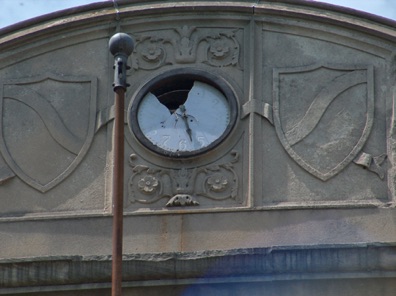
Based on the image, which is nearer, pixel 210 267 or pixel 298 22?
pixel 210 267

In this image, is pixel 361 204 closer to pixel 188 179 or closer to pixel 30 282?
pixel 188 179

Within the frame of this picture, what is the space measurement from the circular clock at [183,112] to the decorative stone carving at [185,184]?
0.67ft

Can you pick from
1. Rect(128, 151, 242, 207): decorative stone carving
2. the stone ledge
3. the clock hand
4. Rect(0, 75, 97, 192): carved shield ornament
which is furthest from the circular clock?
the stone ledge

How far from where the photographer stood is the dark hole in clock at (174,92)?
2255cm

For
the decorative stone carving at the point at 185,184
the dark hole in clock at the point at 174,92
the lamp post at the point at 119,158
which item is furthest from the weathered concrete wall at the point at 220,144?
the lamp post at the point at 119,158

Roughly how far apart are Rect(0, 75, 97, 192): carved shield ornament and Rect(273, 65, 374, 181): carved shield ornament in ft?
6.74

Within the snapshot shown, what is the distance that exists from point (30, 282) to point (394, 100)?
4.27 metres

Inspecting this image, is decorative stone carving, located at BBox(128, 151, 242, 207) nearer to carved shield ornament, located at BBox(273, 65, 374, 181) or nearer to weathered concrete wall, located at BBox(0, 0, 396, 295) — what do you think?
weathered concrete wall, located at BBox(0, 0, 396, 295)

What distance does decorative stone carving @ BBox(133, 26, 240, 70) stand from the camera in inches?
890

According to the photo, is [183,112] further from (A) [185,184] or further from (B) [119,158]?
(B) [119,158]

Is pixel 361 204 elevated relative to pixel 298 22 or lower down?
lower down

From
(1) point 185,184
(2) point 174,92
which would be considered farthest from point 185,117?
(1) point 185,184

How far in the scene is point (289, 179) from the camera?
21.9 meters

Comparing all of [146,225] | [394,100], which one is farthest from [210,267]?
[394,100]
